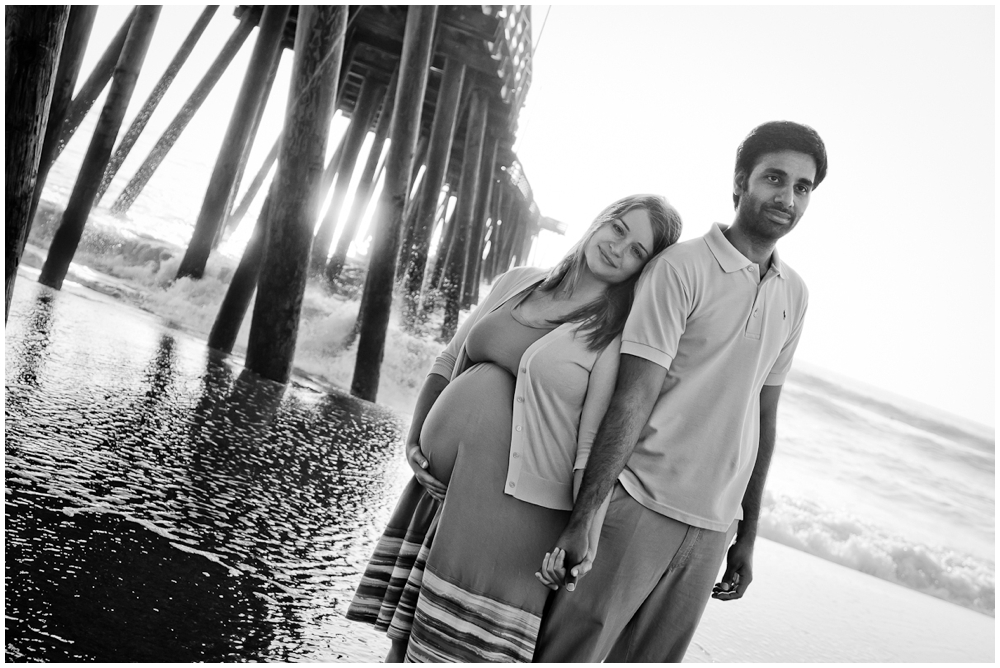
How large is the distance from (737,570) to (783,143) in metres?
0.86

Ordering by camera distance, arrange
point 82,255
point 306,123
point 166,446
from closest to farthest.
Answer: point 166,446 → point 306,123 → point 82,255

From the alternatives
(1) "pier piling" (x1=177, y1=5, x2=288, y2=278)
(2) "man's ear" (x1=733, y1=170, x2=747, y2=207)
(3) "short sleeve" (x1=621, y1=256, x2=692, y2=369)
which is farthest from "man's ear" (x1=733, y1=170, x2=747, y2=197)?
(1) "pier piling" (x1=177, y1=5, x2=288, y2=278)

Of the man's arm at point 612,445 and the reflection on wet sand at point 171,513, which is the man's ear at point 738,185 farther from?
the reflection on wet sand at point 171,513

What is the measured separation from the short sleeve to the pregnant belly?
249mm

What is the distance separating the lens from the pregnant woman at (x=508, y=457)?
4.25 ft

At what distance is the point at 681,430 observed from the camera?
1.32m

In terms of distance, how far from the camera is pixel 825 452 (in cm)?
1348

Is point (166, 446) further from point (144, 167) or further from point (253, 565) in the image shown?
point (144, 167)

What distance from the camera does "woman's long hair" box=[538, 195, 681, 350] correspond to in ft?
4.53

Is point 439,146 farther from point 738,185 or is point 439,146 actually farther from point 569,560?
point 569,560

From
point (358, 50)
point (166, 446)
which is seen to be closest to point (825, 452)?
point (358, 50)

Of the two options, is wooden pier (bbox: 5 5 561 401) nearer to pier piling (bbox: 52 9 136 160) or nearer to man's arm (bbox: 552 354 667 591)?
pier piling (bbox: 52 9 136 160)

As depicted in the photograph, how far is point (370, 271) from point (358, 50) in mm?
4810

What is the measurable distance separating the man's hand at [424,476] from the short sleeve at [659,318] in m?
0.44
